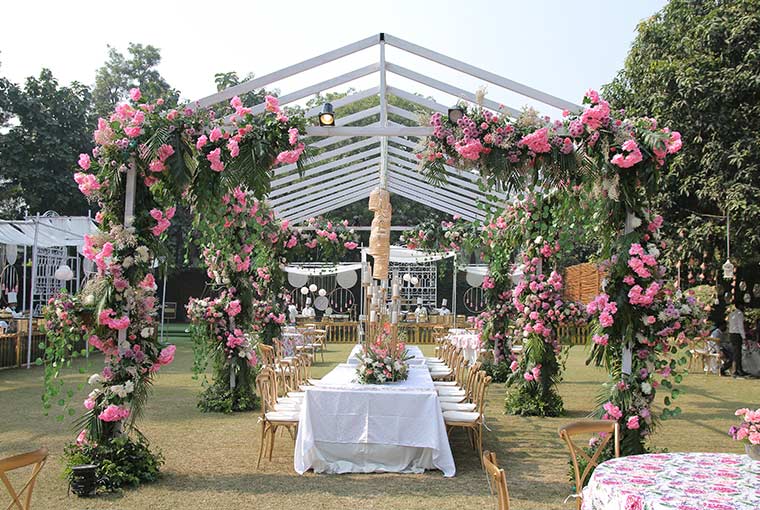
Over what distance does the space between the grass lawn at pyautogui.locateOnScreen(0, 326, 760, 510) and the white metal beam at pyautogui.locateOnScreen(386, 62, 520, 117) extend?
346 cm

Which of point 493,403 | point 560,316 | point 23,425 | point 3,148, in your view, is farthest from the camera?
point 3,148

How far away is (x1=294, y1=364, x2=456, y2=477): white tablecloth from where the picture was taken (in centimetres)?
611

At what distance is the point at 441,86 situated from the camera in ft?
21.1

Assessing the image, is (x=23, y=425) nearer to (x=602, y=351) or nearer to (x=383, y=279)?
(x=383, y=279)

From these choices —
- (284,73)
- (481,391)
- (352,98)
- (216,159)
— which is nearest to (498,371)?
(481,391)

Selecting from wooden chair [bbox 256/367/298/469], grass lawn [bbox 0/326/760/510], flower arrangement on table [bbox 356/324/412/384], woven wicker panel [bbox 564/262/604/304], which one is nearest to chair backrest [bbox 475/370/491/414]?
grass lawn [bbox 0/326/760/510]

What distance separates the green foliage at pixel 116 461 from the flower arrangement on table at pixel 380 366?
2236mm

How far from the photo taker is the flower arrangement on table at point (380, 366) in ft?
22.7

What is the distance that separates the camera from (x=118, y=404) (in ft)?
18.6

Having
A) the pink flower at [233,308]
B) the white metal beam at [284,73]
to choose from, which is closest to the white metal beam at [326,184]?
the pink flower at [233,308]

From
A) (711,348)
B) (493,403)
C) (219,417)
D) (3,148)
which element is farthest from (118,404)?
(3,148)

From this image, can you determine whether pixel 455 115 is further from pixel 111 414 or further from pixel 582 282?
pixel 582 282

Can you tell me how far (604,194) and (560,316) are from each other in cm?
320

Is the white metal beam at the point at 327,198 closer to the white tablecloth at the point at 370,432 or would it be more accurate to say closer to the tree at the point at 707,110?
the tree at the point at 707,110
